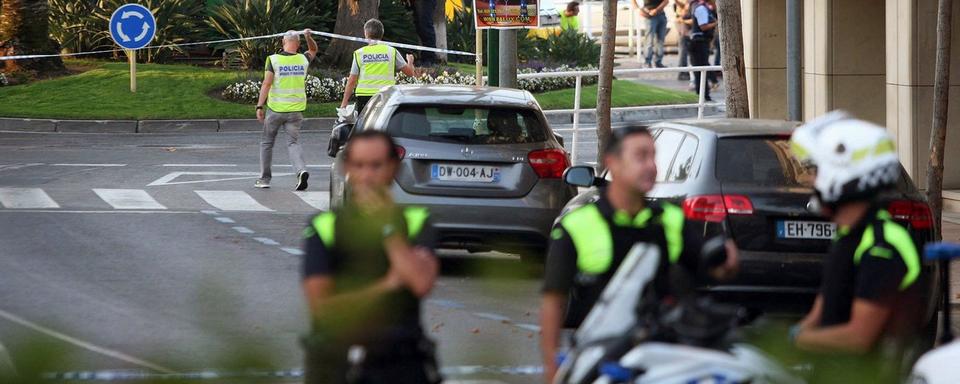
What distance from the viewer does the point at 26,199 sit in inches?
603

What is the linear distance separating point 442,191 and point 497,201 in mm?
361

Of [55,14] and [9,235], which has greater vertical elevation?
[55,14]

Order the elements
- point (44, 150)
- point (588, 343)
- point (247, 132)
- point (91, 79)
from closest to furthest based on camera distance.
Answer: point (588, 343)
point (44, 150)
point (247, 132)
point (91, 79)

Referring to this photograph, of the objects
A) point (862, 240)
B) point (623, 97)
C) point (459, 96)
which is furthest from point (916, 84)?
point (623, 97)

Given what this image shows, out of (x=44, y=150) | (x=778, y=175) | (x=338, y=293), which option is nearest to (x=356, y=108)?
(x=44, y=150)

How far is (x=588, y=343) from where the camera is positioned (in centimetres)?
365

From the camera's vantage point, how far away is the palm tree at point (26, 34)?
91.7 feet

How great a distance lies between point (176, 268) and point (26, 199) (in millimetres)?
7049

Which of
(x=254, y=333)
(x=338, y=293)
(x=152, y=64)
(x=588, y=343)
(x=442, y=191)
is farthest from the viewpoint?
(x=152, y=64)

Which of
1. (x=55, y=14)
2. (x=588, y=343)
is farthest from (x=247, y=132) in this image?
(x=588, y=343)

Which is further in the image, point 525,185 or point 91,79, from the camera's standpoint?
point 91,79

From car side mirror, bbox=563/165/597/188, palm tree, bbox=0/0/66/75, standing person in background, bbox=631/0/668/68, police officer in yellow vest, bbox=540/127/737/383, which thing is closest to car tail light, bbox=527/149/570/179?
car side mirror, bbox=563/165/597/188

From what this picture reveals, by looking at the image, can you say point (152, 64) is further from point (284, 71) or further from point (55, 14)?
point (284, 71)

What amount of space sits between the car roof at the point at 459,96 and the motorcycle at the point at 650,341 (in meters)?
6.99
